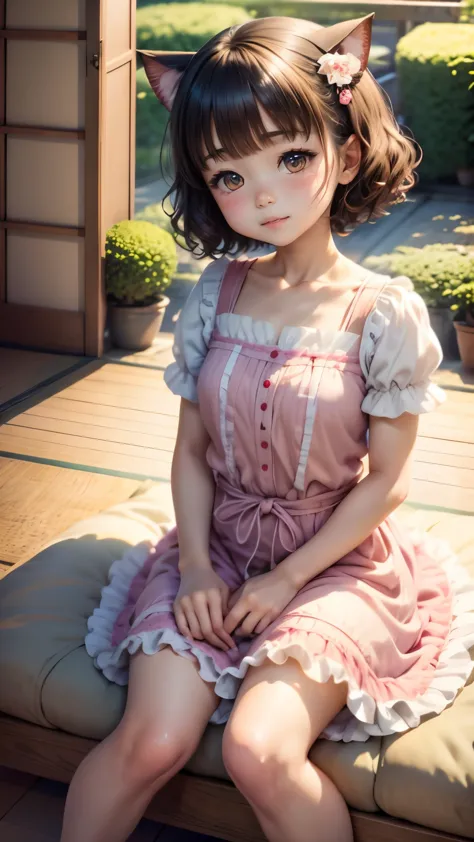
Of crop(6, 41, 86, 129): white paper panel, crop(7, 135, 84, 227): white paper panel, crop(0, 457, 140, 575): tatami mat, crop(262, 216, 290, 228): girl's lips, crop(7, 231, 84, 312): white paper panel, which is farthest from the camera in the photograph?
crop(7, 231, 84, 312): white paper panel

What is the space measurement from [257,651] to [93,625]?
417 mm

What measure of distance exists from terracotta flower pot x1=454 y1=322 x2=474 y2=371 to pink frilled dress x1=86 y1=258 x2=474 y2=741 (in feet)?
8.61

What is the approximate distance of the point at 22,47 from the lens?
429cm

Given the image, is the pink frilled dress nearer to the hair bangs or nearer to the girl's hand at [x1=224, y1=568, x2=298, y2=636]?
the girl's hand at [x1=224, y1=568, x2=298, y2=636]

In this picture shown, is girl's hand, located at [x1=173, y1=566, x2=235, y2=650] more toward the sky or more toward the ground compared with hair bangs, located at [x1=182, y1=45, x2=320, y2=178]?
more toward the ground

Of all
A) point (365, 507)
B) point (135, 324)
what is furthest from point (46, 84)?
point (365, 507)

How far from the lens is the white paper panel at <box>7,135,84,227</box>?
14.3ft

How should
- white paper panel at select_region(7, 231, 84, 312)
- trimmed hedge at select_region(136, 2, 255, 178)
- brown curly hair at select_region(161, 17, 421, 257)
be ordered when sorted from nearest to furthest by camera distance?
1. brown curly hair at select_region(161, 17, 421, 257)
2. white paper panel at select_region(7, 231, 84, 312)
3. trimmed hedge at select_region(136, 2, 255, 178)

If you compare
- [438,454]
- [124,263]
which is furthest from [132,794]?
[124,263]

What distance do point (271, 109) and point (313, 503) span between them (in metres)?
0.61

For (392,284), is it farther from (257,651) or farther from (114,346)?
(114,346)

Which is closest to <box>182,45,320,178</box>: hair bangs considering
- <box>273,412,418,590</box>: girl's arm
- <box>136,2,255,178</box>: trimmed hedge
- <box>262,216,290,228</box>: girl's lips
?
<box>262,216,290,228</box>: girl's lips

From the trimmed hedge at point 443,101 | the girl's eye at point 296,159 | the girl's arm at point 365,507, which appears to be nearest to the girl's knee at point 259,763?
the girl's arm at point 365,507

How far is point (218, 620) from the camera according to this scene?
62.7 inches
